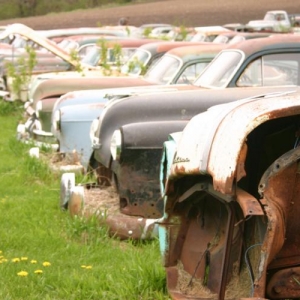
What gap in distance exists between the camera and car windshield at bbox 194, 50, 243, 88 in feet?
28.3

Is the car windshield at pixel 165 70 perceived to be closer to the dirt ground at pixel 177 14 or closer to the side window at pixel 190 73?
the side window at pixel 190 73

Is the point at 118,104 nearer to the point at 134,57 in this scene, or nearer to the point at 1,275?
the point at 1,275

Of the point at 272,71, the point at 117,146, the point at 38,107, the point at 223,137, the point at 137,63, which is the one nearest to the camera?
the point at 223,137

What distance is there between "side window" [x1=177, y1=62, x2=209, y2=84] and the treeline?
43613 millimetres

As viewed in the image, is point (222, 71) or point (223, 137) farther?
point (222, 71)

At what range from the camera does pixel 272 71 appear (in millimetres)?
8508

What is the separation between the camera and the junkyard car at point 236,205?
384 centimetres

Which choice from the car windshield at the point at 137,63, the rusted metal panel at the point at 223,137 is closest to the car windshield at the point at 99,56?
the car windshield at the point at 137,63

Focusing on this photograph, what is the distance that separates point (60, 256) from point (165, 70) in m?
5.26

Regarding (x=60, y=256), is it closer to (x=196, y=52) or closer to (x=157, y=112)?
(x=157, y=112)

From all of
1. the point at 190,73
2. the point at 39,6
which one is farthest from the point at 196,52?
the point at 39,6

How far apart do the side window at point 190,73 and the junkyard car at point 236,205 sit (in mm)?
6038

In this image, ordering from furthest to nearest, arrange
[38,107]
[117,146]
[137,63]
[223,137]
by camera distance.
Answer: [137,63] < [38,107] < [117,146] < [223,137]

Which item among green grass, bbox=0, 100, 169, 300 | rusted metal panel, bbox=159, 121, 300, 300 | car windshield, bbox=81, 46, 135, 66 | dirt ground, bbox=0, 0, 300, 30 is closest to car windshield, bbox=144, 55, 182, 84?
green grass, bbox=0, 100, 169, 300
